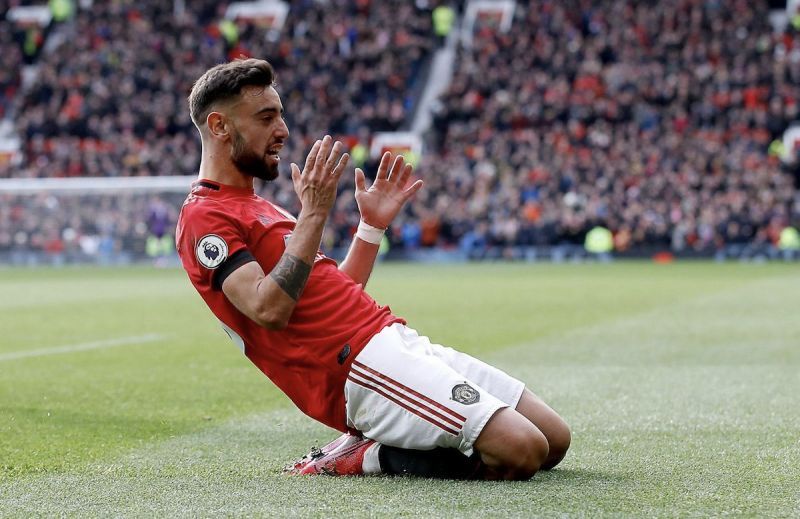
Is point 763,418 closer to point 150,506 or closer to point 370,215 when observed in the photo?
point 370,215

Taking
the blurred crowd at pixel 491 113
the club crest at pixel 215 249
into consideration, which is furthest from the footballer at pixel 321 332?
the blurred crowd at pixel 491 113

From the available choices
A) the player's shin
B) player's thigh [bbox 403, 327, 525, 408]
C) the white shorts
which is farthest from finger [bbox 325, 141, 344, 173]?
the player's shin

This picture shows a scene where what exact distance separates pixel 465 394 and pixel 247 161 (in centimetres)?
133

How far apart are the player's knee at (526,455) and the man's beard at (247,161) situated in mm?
1498

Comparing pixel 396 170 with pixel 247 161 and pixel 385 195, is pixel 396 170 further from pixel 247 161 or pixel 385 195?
pixel 247 161

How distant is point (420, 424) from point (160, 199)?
28.8 m

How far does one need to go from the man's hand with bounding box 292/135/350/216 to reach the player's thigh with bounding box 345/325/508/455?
62 cm

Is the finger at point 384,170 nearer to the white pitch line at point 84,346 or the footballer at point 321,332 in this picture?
the footballer at point 321,332

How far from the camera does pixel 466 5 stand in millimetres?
42281

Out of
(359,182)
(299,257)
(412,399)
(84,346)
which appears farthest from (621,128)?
(299,257)

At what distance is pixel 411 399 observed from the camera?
4.75 metres

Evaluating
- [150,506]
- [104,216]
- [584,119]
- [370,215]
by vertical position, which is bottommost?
[104,216]

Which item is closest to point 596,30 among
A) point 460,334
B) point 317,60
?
point 317,60

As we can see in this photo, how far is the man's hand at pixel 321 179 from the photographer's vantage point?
184 inches
